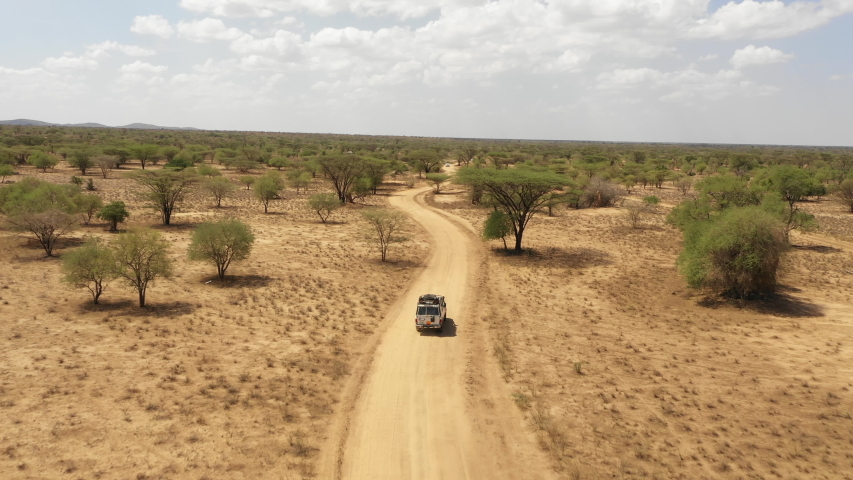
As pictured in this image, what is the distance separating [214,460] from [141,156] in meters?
107

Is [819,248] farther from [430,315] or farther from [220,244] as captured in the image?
[220,244]

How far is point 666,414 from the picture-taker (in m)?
17.3

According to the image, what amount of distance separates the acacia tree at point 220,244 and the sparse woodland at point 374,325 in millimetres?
143

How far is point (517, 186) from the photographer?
41.8 m

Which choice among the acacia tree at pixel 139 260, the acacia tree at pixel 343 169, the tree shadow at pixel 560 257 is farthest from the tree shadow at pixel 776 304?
the acacia tree at pixel 343 169

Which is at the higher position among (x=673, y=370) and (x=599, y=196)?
(x=599, y=196)

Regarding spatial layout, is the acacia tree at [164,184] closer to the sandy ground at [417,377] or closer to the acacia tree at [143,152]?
the sandy ground at [417,377]

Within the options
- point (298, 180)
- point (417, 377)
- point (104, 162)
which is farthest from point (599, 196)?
point (104, 162)

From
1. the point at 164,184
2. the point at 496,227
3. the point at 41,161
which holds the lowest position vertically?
the point at 496,227

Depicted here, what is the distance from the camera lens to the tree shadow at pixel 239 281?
31000 millimetres

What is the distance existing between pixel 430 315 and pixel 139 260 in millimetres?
17181

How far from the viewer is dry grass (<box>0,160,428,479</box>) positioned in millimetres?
14391

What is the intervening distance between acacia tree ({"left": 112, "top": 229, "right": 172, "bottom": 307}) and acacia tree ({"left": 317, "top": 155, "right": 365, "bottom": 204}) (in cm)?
4181

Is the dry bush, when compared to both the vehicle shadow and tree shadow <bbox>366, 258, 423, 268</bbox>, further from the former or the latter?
the vehicle shadow
